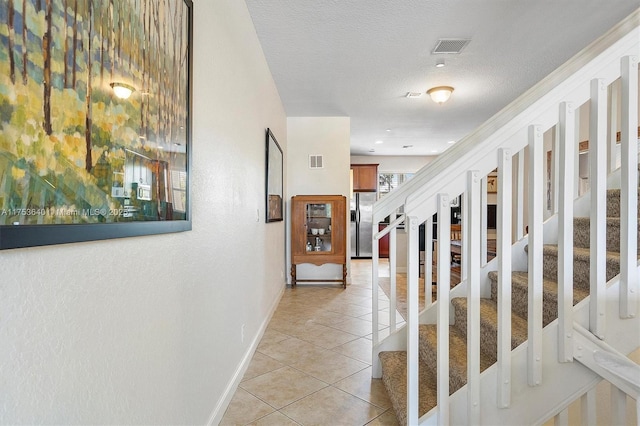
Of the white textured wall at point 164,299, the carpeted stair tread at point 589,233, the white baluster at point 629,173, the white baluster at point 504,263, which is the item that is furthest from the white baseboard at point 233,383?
the carpeted stair tread at point 589,233

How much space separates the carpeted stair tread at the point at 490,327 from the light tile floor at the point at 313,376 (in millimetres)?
616

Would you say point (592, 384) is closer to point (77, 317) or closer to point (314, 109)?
point (77, 317)

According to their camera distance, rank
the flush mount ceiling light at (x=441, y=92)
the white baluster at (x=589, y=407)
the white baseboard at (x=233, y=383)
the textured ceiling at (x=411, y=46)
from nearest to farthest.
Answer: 1. the white baluster at (x=589, y=407)
2. the white baseboard at (x=233, y=383)
3. the textured ceiling at (x=411, y=46)
4. the flush mount ceiling light at (x=441, y=92)

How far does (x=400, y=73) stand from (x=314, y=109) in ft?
4.91

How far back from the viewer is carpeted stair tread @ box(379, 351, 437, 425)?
1579 millimetres

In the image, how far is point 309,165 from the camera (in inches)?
201

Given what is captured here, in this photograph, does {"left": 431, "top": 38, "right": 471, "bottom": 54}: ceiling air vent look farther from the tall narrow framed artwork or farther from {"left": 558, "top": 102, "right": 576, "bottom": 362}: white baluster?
the tall narrow framed artwork

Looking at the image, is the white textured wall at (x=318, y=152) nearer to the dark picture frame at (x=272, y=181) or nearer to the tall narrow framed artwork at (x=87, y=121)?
the dark picture frame at (x=272, y=181)

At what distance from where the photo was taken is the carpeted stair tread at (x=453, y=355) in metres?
1.52

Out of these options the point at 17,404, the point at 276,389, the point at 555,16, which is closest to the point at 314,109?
the point at 555,16

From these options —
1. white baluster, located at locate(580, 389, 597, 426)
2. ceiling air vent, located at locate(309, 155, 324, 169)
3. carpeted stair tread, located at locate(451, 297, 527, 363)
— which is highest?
ceiling air vent, located at locate(309, 155, 324, 169)

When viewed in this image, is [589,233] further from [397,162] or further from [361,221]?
[397,162]

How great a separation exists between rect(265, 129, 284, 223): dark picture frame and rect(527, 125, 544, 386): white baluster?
2357mm

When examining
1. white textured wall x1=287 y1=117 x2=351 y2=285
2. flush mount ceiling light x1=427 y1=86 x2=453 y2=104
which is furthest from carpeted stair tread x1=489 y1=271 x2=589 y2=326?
white textured wall x1=287 y1=117 x2=351 y2=285
